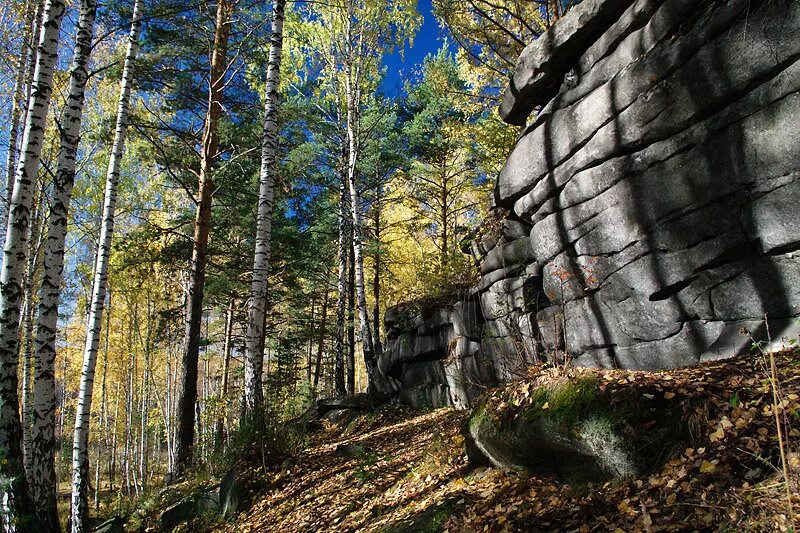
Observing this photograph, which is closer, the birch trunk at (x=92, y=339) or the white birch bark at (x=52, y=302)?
the white birch bark at (x=52, y=302)

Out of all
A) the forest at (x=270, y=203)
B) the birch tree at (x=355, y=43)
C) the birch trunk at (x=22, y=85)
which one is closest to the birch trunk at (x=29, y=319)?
the forest at (x=270, y=203)

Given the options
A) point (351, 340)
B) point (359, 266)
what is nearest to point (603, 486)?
point (359, 266)

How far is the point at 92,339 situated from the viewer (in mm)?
6531

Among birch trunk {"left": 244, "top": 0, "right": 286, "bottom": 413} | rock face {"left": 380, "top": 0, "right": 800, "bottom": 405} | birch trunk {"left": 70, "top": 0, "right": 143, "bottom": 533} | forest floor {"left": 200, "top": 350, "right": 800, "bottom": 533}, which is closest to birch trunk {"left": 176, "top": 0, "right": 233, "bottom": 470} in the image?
birch trunk {"left": 70, "top": 0, "right": 143, "bottom": 533}

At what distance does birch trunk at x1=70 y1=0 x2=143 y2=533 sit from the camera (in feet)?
20.5

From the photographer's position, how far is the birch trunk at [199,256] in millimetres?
9281

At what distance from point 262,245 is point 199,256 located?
3.54 m

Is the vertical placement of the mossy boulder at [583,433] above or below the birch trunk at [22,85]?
below

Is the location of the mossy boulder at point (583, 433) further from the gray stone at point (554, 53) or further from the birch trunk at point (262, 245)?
the gray stone at point (554, 53)

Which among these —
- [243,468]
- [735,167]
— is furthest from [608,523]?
[243,468]

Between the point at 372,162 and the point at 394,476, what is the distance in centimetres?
1170

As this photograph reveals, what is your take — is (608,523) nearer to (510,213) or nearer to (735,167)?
(735,167)

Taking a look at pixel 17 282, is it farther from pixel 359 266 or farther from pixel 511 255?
pixel 359 266

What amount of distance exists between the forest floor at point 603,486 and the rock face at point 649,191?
131cm
